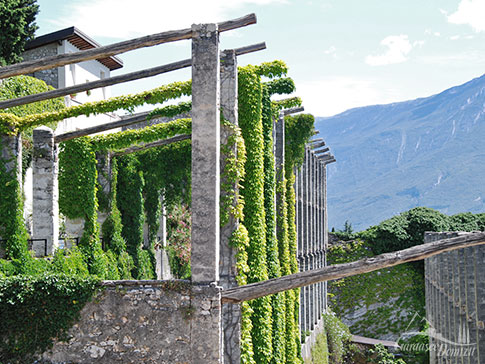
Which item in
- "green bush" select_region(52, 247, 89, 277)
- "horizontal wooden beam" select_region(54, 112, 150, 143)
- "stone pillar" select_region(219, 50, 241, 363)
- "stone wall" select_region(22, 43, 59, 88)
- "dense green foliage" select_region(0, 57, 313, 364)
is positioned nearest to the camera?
"stone pillar" select_region(219, 50, 241, 363)

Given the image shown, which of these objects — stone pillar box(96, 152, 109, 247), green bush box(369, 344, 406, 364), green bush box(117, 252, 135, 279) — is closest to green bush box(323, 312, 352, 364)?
green bush box(369, 344, 406, 364)

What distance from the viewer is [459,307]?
13812 millimetres

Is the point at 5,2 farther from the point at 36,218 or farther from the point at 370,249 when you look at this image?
the point at 370,249

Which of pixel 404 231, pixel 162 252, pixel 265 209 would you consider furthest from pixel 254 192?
pixel 404 231

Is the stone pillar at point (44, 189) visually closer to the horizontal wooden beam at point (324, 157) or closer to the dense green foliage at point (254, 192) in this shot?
the dense green foliage at point (254, 192)

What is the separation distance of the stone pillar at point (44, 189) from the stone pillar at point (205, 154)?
6363mm

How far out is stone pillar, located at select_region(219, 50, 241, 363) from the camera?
9.52m

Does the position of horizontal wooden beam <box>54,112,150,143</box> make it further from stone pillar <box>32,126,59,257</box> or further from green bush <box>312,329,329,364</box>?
green bush <box>312,329,329,364</box>

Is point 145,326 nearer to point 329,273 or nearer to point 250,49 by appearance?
point 329,273

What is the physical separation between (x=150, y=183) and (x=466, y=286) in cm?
936

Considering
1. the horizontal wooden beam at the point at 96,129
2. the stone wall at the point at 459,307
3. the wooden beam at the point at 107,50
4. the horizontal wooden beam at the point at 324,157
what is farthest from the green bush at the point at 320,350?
the wooden beam at the point at 107,50

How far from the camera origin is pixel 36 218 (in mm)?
13008

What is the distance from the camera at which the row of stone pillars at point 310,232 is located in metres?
19.5

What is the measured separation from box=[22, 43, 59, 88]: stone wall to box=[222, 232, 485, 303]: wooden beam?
16964mm
